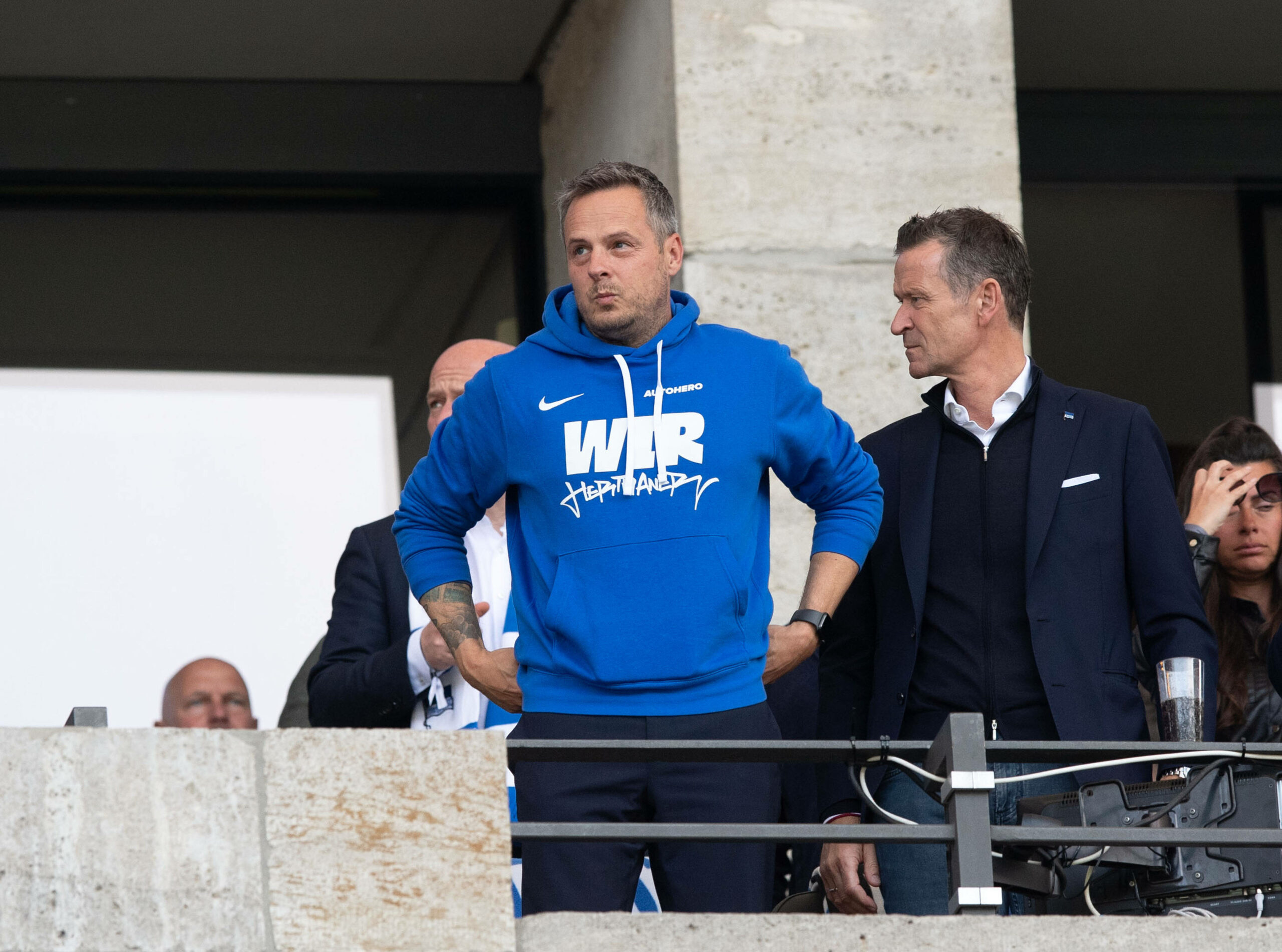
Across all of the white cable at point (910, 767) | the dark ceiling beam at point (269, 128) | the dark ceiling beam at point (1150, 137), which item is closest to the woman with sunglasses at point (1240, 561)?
the white cable at point (910, 767)

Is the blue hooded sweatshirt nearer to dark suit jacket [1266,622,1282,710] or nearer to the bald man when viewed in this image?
the bald man

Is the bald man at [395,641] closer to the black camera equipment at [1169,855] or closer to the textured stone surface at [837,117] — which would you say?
the black camera equipment at [1169,855]

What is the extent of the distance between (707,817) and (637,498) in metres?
0.63

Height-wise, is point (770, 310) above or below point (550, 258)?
below

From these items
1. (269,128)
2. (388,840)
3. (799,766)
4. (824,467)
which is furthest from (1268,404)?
(388,840)

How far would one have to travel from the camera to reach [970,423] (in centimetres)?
450

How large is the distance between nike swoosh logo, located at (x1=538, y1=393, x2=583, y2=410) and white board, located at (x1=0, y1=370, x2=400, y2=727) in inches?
170

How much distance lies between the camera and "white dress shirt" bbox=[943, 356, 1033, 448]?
4.49m

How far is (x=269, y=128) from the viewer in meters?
8.23

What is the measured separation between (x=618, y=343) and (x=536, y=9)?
13.4ft

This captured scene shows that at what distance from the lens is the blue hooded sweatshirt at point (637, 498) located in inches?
151

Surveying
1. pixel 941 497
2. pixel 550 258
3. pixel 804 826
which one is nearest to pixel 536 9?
pixel 550 258

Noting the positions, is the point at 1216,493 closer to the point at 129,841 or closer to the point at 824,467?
the point at 824,467

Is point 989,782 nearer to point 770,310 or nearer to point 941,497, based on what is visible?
point 941,497
